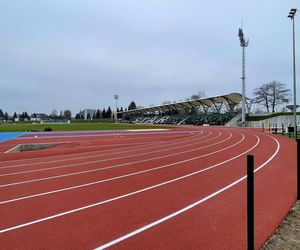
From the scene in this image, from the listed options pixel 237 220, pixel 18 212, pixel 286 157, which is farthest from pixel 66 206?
pixel 286 157

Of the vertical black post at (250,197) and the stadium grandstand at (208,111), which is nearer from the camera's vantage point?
the vertical black post at (250,197)

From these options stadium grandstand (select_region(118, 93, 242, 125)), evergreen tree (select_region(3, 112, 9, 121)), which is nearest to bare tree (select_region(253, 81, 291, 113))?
stadium grandstand (select_region(118, 93, 242, 125))

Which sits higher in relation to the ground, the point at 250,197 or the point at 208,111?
the point at 208,111

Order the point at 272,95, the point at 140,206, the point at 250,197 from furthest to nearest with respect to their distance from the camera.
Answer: the point at 272,95 < the point at 140,206 < the point at 250,197

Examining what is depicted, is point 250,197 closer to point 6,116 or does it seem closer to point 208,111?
point 208,111

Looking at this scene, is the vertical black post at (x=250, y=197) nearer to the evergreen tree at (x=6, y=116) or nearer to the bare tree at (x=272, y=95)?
the bare tree at (x=272, y=95)

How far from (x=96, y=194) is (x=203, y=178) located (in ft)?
11.5

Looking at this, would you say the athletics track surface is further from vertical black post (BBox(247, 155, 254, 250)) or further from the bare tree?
the bare tree

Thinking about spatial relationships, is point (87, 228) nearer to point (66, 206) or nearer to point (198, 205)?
point (66, 206)

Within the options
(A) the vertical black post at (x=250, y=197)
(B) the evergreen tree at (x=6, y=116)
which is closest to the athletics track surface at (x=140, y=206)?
(A) the vertical black post at (x=250, y=197)

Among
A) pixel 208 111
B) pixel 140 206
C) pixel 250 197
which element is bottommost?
pixel 140 206

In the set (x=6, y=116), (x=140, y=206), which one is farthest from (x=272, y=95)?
(x=6, y=116)

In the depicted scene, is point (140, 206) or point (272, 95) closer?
point (140, 206)

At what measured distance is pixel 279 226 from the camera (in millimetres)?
5000
